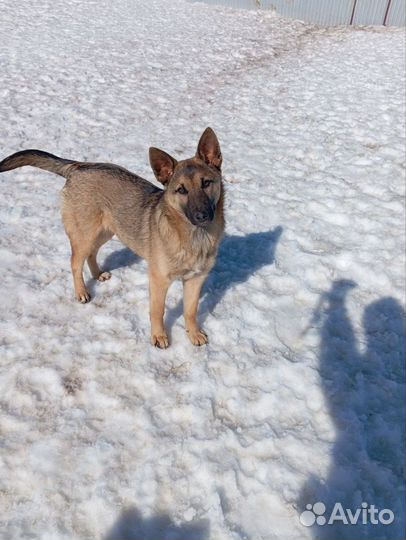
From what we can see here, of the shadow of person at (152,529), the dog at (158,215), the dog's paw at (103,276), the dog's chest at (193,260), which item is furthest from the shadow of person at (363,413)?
the dog's paw at (103,276)

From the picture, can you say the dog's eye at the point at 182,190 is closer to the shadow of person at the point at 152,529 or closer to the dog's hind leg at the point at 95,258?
the dog's hind leg at the point at 95,258

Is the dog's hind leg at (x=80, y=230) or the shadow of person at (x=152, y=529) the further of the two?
the dog's hind leg at (x=80, y=230)

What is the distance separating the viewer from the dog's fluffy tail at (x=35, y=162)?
388cm

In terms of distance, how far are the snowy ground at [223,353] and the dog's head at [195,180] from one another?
147 centimetres

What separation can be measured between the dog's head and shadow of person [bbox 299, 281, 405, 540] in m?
1.97

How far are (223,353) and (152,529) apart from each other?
1722mm

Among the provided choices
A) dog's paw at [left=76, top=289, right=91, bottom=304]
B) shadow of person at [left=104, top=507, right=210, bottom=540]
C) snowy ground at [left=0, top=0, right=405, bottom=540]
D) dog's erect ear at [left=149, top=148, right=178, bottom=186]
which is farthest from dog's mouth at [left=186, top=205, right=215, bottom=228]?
shadow of person at [left=104, top=507, right=210, bottom=540]

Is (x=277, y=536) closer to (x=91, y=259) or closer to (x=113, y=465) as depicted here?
(x=113, y=465)

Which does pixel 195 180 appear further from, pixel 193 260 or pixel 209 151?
pixel 193 260

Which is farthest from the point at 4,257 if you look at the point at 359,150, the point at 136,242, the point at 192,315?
the point at 359,150

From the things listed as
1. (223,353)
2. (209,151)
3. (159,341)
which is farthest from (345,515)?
(209,151)

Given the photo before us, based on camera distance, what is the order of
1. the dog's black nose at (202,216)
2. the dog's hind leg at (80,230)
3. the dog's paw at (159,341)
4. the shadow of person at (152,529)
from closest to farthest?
1. the shadow of person at (152,529)
2. the dog's black nose at (202,216)
3. the dog's paw at (159,341)
4. the dog's hind leg at (80,230)

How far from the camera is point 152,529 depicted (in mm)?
2701

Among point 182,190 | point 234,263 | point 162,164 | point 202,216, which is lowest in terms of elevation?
point 234,263
